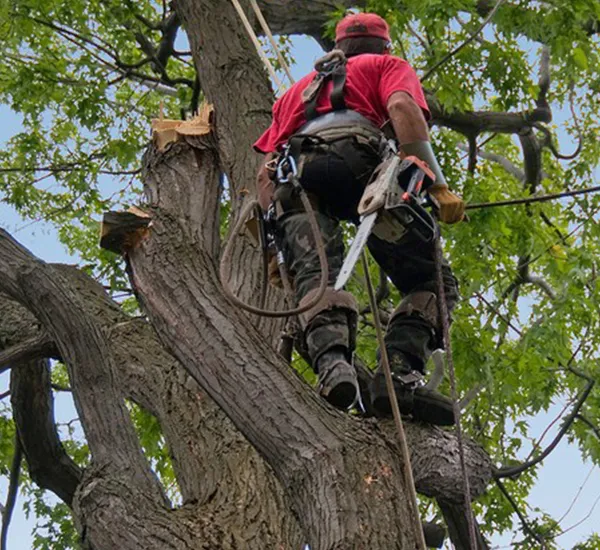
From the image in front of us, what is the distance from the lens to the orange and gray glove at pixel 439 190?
4.25 metres

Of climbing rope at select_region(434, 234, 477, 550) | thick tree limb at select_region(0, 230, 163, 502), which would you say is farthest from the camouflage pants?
thick tree limb at select_region(0, 230, 163, 502)

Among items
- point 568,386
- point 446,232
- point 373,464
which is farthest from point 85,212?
point 373,464

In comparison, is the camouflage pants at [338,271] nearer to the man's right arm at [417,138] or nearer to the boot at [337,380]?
the boot at [337,380]

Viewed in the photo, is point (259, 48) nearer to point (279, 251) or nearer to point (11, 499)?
A: point (279, 251)

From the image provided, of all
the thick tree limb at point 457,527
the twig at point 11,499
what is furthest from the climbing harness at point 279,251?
the twig at point 11,499

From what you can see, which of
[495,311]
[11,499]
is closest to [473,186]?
[495,311]

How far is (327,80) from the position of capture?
4477 millimetres

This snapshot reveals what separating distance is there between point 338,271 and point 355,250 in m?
0.70

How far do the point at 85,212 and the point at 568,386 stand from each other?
4146mm

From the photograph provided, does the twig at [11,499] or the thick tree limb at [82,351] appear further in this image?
the twig at [11,499]

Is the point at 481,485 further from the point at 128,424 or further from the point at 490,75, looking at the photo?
the point at 490,75

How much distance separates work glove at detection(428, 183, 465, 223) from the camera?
14.0 feet

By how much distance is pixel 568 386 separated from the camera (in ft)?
26.8

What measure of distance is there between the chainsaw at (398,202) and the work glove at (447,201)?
23 mm
